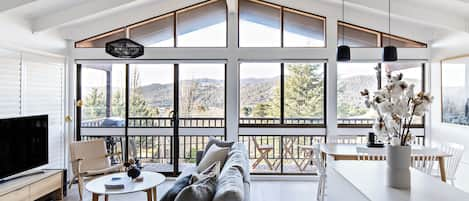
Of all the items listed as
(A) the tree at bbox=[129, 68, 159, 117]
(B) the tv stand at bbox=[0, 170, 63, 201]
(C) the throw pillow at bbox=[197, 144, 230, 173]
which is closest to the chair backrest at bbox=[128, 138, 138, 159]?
(A) the tree at bbox=[129, 68, 159, 117]

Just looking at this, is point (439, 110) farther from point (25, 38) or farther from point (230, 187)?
point (25, 38)

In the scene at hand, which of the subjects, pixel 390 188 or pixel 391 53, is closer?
pixel 390 188

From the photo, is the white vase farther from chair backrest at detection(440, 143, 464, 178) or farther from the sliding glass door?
the sliding glass door

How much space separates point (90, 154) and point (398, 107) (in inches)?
174

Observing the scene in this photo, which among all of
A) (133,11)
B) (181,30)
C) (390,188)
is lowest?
(390,188)

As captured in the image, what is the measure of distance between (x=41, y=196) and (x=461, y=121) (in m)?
5.55

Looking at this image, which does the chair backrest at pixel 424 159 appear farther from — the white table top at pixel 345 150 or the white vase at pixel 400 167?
the white vase at pixel 400 167

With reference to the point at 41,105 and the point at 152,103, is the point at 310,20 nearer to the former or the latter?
the point at 152,103

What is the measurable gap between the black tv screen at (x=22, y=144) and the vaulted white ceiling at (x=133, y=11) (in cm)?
129

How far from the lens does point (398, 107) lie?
1.88 meters

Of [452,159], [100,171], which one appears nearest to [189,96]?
[100,171]

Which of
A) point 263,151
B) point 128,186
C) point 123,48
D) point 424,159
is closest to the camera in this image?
point 128,186

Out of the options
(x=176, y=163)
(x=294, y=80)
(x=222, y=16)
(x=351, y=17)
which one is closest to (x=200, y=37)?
(x=222, y=16)

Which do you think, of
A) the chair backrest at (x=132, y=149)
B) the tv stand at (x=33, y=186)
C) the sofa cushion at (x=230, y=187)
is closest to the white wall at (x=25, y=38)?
the tv stand at (x=33, y=186)
